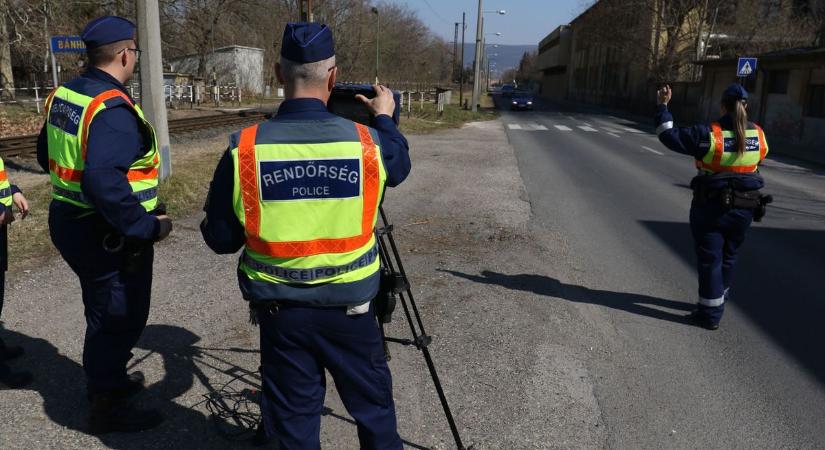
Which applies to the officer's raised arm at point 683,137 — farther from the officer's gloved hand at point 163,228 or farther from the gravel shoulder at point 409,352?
the officer's gloved hand at point 163,228

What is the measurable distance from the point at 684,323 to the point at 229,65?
138 feet

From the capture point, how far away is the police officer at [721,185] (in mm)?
4863

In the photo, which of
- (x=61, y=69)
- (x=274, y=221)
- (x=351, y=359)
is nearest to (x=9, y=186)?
(x=274, y=221)

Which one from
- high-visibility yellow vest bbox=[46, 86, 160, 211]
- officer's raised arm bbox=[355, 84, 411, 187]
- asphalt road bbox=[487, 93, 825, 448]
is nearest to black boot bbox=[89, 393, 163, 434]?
high-visibility yellow vest bbox=[46, 86, 160, 211]

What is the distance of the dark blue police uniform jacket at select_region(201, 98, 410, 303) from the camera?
2.29 m

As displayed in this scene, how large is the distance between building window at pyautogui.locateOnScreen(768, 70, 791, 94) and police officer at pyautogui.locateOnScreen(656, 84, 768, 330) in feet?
74.1

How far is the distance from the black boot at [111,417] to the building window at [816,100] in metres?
24.1

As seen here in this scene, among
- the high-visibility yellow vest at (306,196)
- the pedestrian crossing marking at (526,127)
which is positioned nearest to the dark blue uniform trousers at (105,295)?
the high-visibility yellow vest at (306,196)

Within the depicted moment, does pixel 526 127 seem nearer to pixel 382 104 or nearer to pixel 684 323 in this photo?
pixel 684 323

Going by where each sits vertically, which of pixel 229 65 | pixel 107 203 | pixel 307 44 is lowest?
pixel 107 203

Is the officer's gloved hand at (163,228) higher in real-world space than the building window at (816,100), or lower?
lower

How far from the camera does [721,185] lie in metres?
4.88

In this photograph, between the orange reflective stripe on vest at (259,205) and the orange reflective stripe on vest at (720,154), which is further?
the orange reflective stripe on vest at (720,154)

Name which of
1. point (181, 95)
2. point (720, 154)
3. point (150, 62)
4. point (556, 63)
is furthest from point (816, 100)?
point (556, 63)
